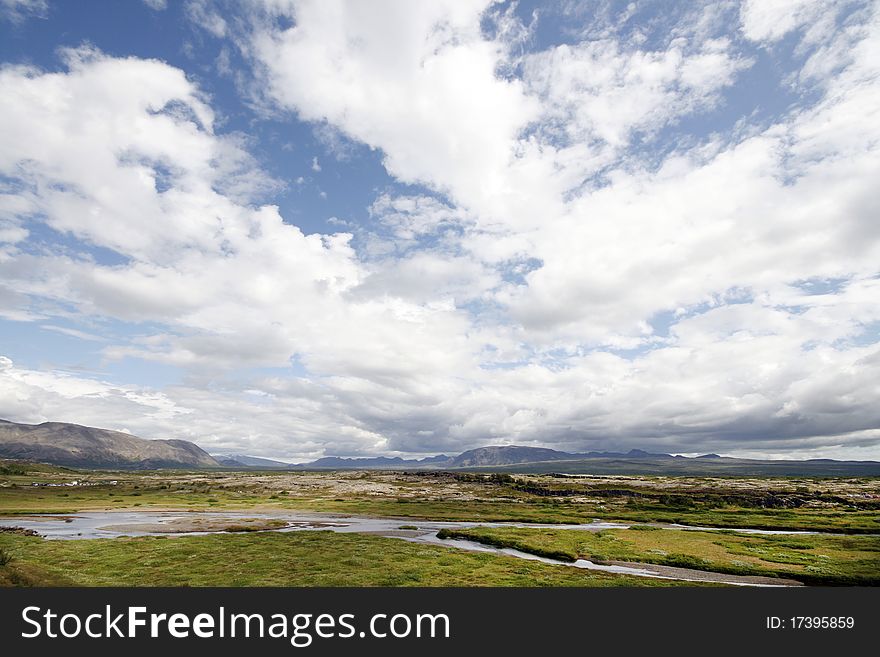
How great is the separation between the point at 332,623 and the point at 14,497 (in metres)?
149

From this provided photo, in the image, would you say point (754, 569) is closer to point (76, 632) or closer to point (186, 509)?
point (76, 632)

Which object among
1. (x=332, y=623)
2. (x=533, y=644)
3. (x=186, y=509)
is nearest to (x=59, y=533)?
(x=186, y=509)

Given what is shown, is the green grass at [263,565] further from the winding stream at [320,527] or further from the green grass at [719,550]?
the green grass at [719,550]

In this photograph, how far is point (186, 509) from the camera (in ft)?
354

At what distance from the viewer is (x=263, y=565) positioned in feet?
148

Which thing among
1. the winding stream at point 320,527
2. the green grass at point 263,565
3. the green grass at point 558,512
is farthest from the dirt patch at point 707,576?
the green grass at point 558,512

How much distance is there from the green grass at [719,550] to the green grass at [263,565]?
38.8 feet

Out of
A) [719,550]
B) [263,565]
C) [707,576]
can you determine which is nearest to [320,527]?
[263,565]

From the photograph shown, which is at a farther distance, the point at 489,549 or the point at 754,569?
the point at 489,549

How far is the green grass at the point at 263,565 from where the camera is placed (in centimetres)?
3856

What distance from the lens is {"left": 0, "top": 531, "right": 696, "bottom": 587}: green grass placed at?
38562 millimetres

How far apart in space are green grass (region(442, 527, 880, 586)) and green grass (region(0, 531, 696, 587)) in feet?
38.8

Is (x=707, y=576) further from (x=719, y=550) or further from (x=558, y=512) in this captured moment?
(x=558, y=512)

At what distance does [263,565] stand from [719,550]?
57.2m
